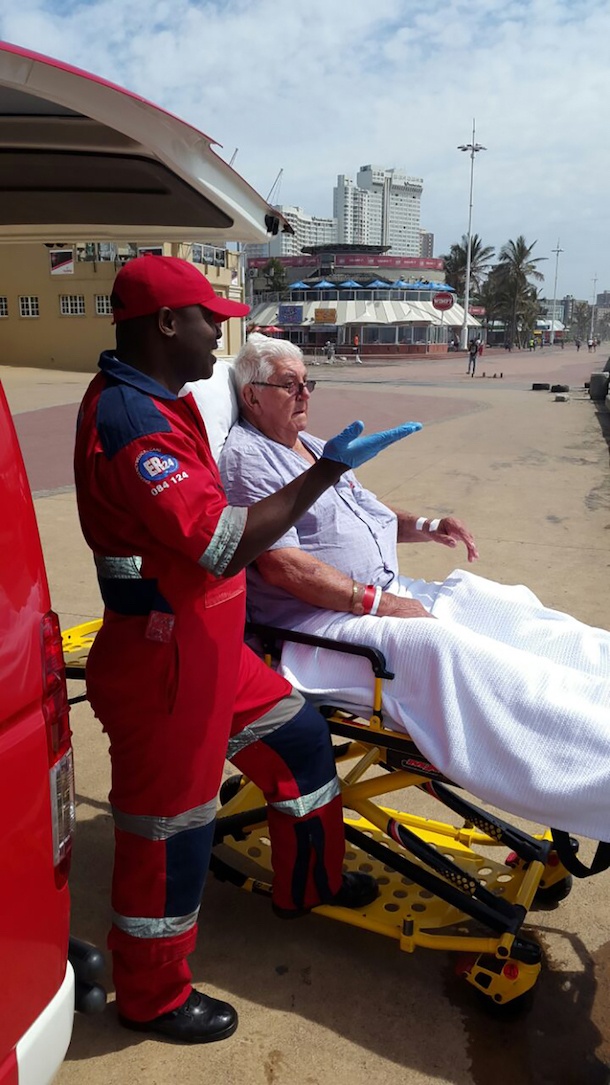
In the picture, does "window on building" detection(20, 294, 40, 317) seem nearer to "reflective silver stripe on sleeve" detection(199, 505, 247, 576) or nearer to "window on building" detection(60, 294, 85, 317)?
"window on building" detection(60, 294, 85, 317)

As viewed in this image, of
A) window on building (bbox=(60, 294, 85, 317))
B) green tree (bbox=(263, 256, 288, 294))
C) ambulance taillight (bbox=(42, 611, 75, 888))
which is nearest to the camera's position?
ambulance taillight (bbox=(42, 611, 75, 888))

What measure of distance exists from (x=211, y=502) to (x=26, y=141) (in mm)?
1526

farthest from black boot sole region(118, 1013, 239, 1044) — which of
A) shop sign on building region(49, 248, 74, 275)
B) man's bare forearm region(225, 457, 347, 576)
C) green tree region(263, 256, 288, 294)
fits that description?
green tree region(263, 256, 288, 294)

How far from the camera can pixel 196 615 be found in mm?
1932

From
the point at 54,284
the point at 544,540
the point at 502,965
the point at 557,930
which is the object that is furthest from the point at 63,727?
the point at 54,284

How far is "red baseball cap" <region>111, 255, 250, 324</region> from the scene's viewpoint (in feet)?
6.25

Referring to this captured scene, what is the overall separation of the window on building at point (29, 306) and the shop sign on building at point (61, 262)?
5.45ft

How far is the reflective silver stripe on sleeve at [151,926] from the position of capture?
214 cm

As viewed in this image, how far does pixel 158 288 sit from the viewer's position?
1.90 metres

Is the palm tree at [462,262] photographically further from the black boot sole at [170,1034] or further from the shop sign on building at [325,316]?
the black boot sole at [170,1034]

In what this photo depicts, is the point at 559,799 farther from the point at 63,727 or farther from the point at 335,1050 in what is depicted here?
the point at 63,727

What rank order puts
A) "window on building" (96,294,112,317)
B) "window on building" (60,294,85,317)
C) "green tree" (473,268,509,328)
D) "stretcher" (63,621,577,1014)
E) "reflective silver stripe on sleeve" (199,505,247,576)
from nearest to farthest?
1. "reflective silver stripe on sleeve" (199,505,247,576)
2. "stretcher" (63,621,577,1014)
3. "window on building" (96,294,112,317)
4. "window on building" (60,294,85,317)
5. "green tree" (473,268,509,328)

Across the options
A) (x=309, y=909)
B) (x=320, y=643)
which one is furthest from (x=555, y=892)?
(x=320, y=643)

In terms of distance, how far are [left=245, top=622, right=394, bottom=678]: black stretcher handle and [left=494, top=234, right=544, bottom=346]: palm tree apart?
86186 mm
